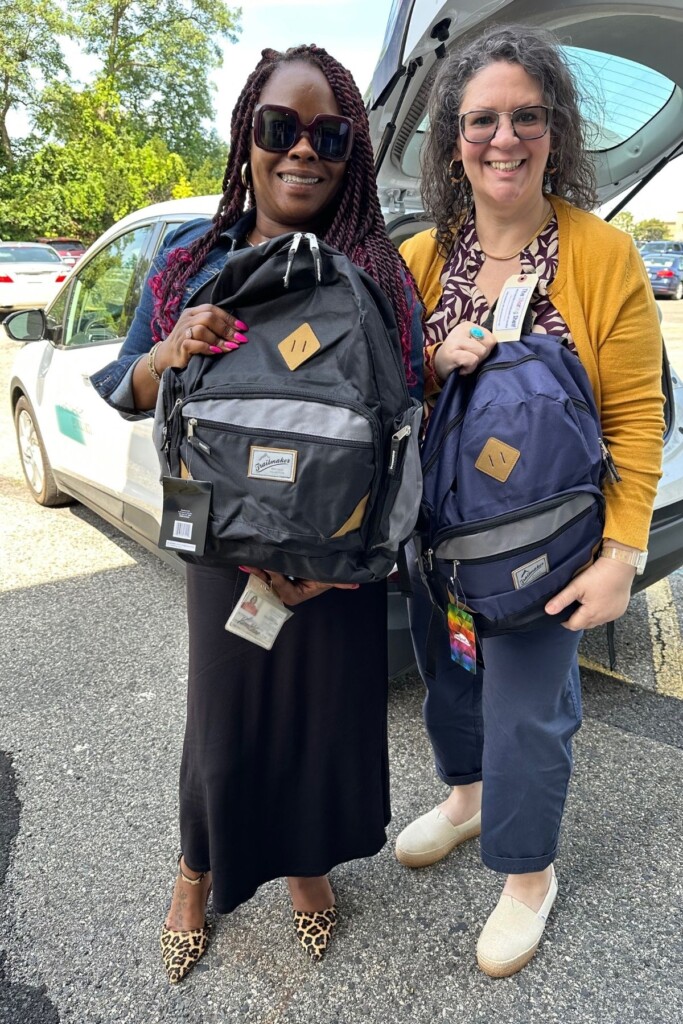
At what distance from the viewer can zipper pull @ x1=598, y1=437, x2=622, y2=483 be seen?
142 centimetres

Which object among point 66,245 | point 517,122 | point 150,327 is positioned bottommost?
point 66,245

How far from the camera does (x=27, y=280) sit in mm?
13930

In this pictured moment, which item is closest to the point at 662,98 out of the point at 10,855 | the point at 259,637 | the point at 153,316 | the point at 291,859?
the point at 153,316

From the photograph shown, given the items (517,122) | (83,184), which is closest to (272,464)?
(517,122)

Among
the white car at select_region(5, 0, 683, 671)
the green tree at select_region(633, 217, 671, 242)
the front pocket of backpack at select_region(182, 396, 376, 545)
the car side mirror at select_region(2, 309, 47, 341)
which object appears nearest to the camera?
the front pocket of backpack at select_region(182, 396, 376, 545)

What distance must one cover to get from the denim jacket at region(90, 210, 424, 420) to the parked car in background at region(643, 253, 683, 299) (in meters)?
19.7

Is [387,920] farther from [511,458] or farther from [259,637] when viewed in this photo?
[511,458]

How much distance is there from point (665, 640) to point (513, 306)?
7.93 feet

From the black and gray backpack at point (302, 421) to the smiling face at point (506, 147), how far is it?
0.37 meters

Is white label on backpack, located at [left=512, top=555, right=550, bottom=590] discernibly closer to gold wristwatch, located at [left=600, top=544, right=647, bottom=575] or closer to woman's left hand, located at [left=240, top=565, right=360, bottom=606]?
gold wristwatch, located at [left=600, top=544, right=647, bottom=575]

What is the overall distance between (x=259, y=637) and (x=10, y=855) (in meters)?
1.23

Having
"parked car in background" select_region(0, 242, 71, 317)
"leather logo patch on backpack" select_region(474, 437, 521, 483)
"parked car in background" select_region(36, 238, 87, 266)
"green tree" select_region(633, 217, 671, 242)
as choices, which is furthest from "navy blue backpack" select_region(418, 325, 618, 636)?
"green tree" select_region(633, 217, 671, 242)

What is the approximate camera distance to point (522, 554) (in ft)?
4.68

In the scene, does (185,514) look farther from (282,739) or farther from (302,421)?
(282,739)
